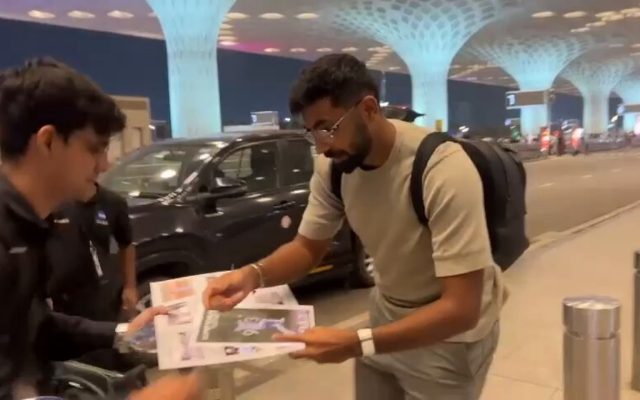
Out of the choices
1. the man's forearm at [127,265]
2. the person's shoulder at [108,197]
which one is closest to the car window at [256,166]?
the man's forearm at [127,265]

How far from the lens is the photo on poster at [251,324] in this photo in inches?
75.1

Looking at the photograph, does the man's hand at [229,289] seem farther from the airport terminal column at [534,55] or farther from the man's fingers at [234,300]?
the airport terminal column at [534,55]

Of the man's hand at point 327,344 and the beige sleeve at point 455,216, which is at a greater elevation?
the beige sleeve at point 455,216

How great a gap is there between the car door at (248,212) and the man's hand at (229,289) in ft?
11.8

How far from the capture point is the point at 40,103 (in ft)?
5.02

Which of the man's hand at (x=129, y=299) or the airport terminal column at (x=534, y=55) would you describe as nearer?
the man's hand at (x=129, y=299)

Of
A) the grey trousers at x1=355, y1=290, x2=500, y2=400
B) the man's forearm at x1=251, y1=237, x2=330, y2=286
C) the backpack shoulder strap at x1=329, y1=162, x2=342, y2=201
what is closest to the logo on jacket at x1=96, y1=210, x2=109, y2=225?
the man's forearm at x1=251, y1=237, x2=330, y2=286

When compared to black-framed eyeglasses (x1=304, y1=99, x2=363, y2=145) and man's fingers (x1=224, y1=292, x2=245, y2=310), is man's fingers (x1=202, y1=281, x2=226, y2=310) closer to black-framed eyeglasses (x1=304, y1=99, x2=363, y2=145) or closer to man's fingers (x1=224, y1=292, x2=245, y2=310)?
man's fingers (x1=224, y1=292, x2=245, y2=310)

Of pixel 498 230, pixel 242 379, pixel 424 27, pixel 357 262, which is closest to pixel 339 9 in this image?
pixel 424 27

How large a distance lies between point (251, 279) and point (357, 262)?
541cm

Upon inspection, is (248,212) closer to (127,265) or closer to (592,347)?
(127,265)

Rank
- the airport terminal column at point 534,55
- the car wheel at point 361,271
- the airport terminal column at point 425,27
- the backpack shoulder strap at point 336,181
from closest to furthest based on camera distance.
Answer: the backpack shoulder strap at point 336,181 < the car wheel at point 361,271 < the airport terminal column at point 425,27 < the airport terminal column at point 534,55

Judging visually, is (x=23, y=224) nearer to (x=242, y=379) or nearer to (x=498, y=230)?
(x=498, y=230)

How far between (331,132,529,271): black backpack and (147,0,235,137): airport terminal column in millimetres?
19086
